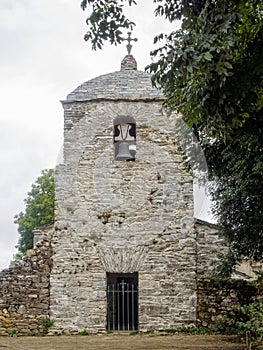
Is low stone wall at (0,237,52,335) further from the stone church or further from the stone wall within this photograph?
the stone wall

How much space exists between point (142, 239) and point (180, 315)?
1854 mm

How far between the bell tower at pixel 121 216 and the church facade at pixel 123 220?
22 mm

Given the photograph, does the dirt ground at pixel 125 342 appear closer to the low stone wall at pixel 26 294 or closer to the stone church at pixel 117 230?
the low stone wall at pixel 26 294

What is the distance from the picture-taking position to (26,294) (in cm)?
1230

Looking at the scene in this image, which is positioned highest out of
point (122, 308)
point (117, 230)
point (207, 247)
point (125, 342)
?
point (117, 230)

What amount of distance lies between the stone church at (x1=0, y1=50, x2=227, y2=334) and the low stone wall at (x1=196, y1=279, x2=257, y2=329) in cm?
22

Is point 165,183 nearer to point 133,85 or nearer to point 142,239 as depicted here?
point 142,239

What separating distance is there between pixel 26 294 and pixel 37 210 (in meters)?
14.1

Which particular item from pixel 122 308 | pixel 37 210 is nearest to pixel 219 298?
pixel 122 308

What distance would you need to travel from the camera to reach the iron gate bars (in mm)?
12736

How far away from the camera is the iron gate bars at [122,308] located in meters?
12.7

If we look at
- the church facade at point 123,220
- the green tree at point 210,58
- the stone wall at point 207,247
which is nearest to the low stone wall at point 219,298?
the church facade at point 123,220

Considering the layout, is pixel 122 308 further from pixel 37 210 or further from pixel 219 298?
pixel 37 210

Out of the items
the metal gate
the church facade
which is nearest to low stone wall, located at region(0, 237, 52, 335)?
the church facade
